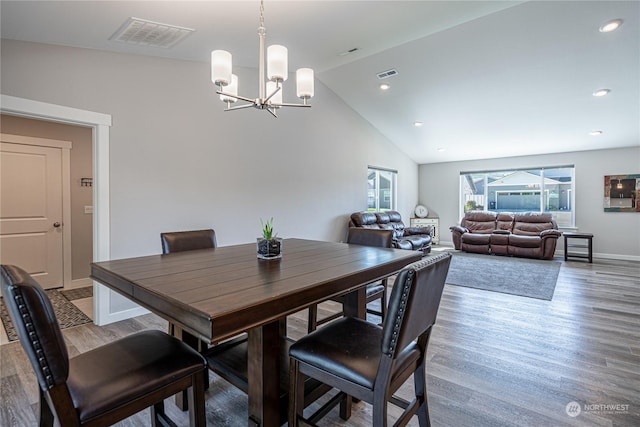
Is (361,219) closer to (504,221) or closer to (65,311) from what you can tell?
(504,221)

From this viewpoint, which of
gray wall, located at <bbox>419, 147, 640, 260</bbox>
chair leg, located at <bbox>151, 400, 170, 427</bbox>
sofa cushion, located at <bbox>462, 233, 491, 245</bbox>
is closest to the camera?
chair leg, located at <bbox>151, 400, 170, 427</bbox>

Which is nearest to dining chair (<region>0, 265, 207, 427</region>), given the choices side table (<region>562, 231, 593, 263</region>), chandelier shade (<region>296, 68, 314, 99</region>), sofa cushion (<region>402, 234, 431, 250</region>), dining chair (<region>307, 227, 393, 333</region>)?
dining chair (<region>307, 227, 393, 333</region>)

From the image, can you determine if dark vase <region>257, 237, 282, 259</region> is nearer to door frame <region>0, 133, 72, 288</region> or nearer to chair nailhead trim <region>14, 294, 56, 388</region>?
chair nailhead trim <region>14, 294, 56, 388</region>

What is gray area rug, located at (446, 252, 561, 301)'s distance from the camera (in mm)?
4231

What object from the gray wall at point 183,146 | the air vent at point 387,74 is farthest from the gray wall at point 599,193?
the gray wall at point 183,146

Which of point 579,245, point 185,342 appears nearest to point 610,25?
point 185,342

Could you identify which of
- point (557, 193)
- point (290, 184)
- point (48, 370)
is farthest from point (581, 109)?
point (48, 370)

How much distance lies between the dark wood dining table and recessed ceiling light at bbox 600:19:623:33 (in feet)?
11.1

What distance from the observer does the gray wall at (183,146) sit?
281 cm

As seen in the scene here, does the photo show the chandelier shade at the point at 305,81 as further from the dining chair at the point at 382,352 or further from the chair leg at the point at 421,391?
the chair leg at the point at 421,391

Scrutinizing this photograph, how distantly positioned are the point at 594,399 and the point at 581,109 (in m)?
4.62

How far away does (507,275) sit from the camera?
4.99 meters

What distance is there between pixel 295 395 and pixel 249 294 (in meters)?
0.57

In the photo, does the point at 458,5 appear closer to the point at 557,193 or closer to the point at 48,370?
the point at 48,370
